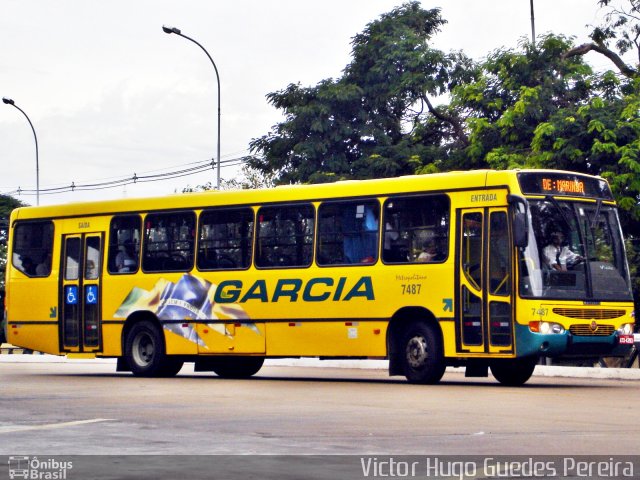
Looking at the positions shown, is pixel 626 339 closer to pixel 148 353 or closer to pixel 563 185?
pixel 563 185

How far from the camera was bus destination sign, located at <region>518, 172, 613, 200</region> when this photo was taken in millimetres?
21375

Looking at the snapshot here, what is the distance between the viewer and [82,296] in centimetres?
2694

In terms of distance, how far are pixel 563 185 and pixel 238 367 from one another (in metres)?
7.52

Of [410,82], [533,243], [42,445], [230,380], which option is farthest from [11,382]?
[410,82]

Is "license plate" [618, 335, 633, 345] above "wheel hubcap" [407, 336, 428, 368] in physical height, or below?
above

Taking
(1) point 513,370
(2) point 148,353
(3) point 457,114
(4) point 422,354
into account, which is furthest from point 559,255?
(3) point 457,114

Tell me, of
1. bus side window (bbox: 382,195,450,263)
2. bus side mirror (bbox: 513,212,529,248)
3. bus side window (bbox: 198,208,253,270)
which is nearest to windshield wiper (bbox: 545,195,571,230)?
bus side mirror (bbox: 513,212,529,248)

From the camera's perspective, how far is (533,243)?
21031 mm

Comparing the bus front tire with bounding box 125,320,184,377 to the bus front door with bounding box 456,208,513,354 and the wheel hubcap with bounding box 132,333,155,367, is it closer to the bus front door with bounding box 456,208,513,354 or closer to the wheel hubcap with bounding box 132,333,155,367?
the wheel hubcap with bounding box 132,333,155,367

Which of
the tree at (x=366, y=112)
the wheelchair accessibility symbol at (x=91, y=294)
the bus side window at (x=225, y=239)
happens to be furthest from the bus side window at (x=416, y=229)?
the tree at (x=366, y=112)

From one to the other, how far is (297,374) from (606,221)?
8.09 m

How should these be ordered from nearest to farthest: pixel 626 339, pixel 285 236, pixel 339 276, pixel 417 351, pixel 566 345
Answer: pixel 566 345, pixel 626 339, pixel 417 351, pixel 339 276, pixel 285 236

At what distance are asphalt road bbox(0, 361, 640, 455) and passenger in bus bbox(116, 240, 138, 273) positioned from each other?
3.03 meters

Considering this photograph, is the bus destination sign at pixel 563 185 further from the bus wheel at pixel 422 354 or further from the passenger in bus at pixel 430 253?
the bus wheel at pixel 422 354
